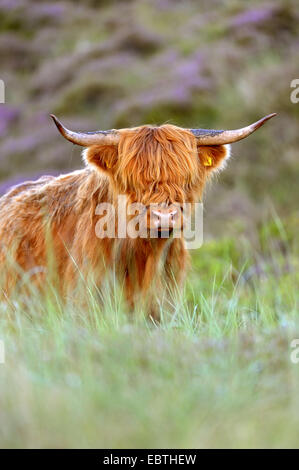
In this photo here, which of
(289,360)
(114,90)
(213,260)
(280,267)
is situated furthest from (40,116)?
(289,360)

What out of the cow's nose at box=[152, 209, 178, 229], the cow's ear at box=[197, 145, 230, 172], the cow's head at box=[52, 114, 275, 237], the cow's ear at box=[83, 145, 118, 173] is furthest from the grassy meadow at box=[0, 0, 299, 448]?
the cow's ear at box=[83, 145, 118, 173]

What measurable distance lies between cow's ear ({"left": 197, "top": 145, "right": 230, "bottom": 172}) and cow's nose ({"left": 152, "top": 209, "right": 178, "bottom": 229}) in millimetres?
816

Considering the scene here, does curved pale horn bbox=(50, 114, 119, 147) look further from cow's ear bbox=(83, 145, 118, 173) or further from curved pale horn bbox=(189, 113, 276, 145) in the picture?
curved pale horn bbox=(189, 113, 276, 145)

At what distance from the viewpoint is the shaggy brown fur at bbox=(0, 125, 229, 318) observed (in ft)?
14.1

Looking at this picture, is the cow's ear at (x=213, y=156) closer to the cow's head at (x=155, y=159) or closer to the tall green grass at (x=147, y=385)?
the cow's head at (x=155, y=159)

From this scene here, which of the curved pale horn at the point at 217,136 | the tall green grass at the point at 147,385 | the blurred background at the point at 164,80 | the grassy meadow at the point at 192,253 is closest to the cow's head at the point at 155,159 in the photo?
the curved pale horn at the point at 217,136

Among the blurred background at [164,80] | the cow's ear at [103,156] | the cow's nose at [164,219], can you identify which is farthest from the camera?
the blurred background at [164,80]

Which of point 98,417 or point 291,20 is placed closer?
point 98,417

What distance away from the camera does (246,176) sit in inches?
486

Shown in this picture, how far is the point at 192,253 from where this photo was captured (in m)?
9.79

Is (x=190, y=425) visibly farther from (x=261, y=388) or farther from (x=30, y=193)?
(x=30, y=193)

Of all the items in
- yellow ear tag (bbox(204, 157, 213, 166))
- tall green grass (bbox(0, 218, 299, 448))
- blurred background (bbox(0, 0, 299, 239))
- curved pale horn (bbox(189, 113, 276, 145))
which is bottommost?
tall green grass (bbox(0, 218, 299, 448))

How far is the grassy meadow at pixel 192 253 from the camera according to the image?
7.77ft
